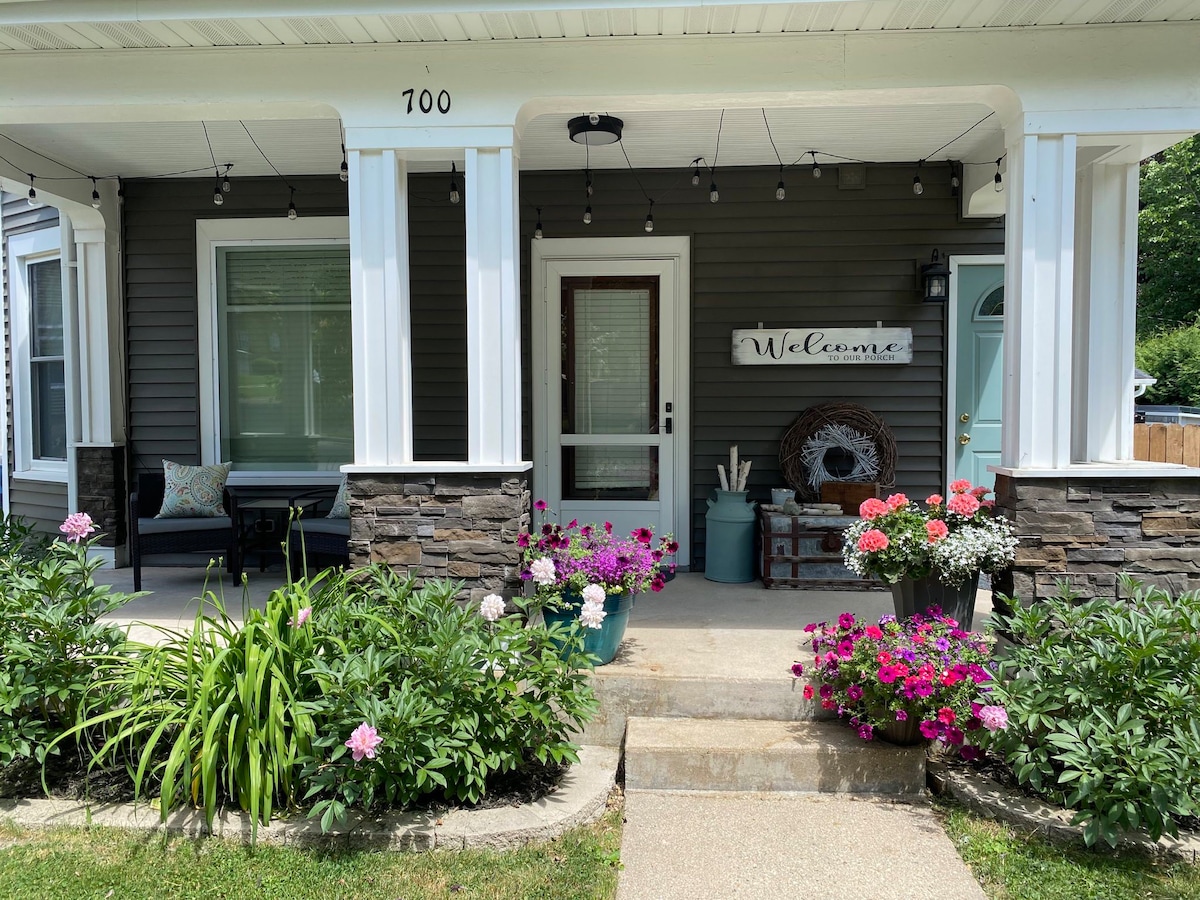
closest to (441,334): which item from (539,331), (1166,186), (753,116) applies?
(539,331)

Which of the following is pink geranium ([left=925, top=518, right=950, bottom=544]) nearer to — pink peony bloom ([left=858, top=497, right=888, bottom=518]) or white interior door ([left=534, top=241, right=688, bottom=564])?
pink peony bloom ([left=858, top=497, right=888, bottom=518])

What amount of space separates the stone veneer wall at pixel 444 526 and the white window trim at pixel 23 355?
363cm

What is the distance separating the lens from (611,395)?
518 centimetres

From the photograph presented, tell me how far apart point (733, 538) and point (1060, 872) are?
8.52ft

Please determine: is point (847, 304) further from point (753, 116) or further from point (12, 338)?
point (12, 338)

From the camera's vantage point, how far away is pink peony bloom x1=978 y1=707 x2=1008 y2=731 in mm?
2447

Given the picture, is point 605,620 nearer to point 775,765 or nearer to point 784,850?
point 775,765

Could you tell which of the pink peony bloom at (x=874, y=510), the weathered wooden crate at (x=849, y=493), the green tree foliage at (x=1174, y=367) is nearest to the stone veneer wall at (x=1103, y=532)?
the pink peony bloom at (x=874, y=510)

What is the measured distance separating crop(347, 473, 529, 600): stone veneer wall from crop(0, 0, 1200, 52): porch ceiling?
1701 mm

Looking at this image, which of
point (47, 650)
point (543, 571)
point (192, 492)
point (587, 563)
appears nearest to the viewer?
point (47, 650)

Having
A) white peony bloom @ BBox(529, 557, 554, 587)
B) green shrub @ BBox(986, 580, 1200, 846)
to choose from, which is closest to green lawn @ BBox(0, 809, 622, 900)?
white peony bloom @ BBox(529, 557, 554, 587)

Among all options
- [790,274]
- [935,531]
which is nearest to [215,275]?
[790,274]

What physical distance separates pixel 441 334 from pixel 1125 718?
4.02m

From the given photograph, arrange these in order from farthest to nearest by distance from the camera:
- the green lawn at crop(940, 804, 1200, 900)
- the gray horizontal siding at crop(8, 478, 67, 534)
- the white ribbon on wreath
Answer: the gray horizontal siding at crop(8, 478, 67, 534) < the white ribbon on wreath < the green lawn at crop(940, 804, 1200, 900)
